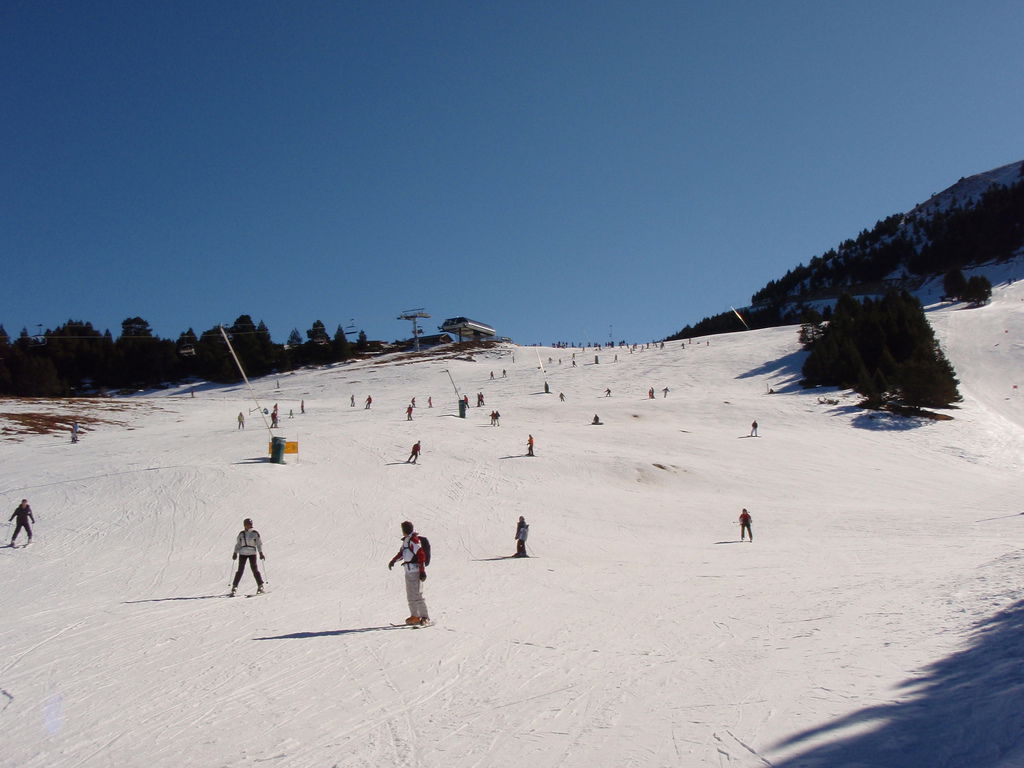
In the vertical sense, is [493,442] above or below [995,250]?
below

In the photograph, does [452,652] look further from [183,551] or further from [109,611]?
[183,551]

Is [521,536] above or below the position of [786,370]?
below

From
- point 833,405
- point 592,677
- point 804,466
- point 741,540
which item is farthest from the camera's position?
point 833,405

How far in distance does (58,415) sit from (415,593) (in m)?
43.5

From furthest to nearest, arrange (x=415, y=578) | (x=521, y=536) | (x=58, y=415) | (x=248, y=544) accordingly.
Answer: (x=58, y=415) → (x=521, y=536) → (x=248, y=544) → (x=415, y=578)

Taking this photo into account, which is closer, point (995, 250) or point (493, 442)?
point (493, 442)

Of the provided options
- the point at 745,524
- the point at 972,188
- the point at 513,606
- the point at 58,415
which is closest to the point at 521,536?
the point at 513,606

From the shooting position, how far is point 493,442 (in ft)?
107

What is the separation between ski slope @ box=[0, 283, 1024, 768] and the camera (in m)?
5.01

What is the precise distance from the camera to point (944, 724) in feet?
15.1

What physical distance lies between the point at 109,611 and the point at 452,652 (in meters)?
6.07

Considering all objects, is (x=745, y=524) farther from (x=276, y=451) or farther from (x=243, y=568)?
(x=276, y=451)

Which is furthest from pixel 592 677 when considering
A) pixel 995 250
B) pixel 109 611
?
pixel 995 250

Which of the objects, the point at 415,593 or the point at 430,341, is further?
the point at 430,341
